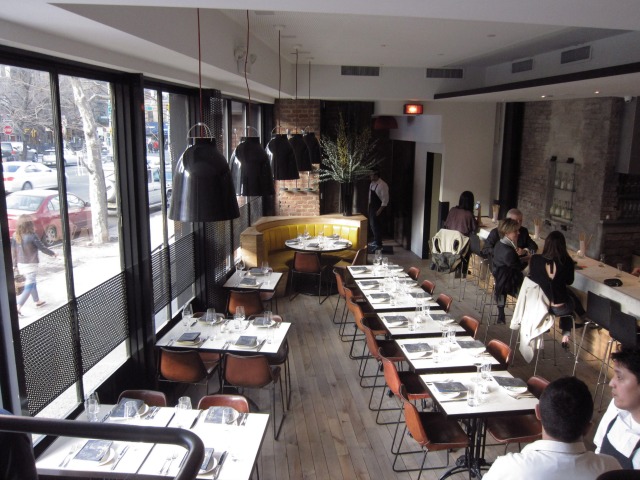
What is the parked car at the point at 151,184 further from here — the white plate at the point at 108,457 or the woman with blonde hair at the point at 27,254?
the white plate at the point at 108,457

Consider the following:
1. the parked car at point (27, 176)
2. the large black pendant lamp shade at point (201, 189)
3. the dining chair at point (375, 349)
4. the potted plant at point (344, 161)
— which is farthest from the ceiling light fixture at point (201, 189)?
the potted plant at point (344, 161)

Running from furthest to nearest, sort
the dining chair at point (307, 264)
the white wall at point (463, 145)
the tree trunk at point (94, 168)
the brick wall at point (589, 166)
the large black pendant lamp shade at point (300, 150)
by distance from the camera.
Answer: the white wall at point (463, 145)
the dining chair at point (307, 264)
the brick wall at point (589, 166)
the large black pendant lamp shade at point (300, 150)
the tree trunk at point (94, 168)

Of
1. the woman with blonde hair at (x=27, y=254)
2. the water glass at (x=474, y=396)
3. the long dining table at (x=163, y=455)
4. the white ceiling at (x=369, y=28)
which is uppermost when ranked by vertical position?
the white ceiling at (x=369, y=28)

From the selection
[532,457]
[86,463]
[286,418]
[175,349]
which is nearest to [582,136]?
[286,418]

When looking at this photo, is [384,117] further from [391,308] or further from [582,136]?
[391,308]

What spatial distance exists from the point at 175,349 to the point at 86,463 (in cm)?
178

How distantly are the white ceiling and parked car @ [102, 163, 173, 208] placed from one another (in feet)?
3.05

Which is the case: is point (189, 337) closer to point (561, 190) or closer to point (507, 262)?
point (507, 262)

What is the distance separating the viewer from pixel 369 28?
5793 mm

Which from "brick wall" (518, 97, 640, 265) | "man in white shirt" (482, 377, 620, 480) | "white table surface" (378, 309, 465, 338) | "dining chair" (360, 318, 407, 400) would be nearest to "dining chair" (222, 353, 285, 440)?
"dining chair" (360, 318, 407, 400)

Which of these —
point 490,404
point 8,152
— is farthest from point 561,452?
point 8,152

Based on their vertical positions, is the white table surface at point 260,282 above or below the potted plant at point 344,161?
below

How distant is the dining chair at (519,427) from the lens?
410 centimetres

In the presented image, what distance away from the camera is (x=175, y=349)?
509 centimetres
